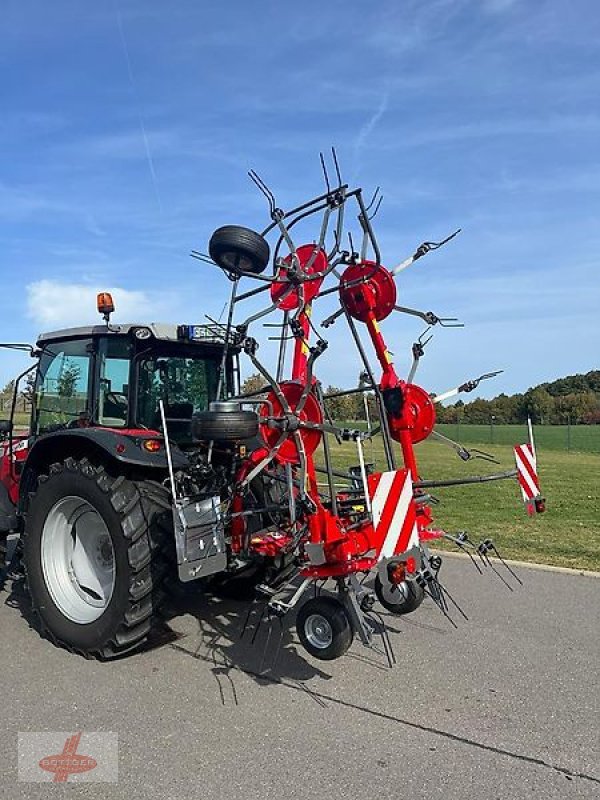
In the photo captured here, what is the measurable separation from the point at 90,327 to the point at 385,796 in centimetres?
368

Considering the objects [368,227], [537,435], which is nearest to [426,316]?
[368,227]

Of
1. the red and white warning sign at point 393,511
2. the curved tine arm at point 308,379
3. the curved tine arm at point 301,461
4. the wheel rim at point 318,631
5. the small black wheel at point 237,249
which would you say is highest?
the small black wheel at point 237,249

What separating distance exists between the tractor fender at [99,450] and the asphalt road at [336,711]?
1183mm

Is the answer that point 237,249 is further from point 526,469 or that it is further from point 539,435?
point 539,435

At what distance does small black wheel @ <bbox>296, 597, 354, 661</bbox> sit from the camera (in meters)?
3.62

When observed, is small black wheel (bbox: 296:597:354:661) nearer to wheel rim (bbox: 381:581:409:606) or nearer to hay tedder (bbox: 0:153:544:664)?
hay tedder (bbox: 0:153:544:664)

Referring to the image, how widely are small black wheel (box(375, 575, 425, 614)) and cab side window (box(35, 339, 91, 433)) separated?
245 cm

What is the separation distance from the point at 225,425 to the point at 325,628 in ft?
3.95

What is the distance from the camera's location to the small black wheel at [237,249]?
4.14 meters

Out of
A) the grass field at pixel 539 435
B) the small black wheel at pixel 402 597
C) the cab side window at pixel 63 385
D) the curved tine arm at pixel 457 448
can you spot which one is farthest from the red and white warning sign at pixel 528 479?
the grass field at pixel 539 435

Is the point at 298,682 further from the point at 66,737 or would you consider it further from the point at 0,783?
the point at 0,783

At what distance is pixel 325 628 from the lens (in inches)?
145

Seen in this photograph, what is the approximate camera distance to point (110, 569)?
4.96m

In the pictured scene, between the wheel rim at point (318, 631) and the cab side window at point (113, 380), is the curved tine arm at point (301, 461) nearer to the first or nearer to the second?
the wheel rim at point (318, 631)
